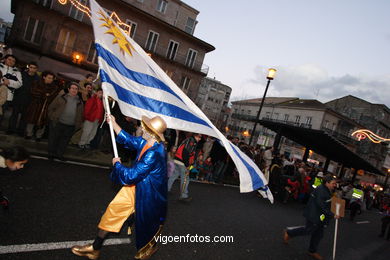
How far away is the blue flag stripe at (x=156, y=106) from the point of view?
3.75 meters

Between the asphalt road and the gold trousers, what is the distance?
64cm

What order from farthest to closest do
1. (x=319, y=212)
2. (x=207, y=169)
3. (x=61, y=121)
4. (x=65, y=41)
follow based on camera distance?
(x=65, y=41) < (x=207, y=169) < (x=61, y=121) < (x=319, y=212)

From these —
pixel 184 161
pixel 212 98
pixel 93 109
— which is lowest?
pixel 184 161

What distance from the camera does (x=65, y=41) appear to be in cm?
2333

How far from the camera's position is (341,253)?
22.0 feet

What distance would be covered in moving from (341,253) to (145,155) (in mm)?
6752

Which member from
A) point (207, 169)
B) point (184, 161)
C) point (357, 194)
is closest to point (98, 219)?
point (184, 161)

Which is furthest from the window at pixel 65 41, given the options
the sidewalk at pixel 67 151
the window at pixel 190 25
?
the sidewalk at pixel 67 151

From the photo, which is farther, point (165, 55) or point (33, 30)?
point (165, 55)

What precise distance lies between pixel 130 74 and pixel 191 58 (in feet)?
91.6

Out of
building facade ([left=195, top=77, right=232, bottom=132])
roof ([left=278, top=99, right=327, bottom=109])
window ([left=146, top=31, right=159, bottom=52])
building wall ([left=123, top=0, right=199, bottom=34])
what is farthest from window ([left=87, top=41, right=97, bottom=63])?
building facade ([left=195, top=77, right=232, bottom=132])

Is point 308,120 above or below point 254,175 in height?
above

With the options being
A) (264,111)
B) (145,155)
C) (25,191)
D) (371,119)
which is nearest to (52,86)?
(25,191)

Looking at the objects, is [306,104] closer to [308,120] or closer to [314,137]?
[308,120]
